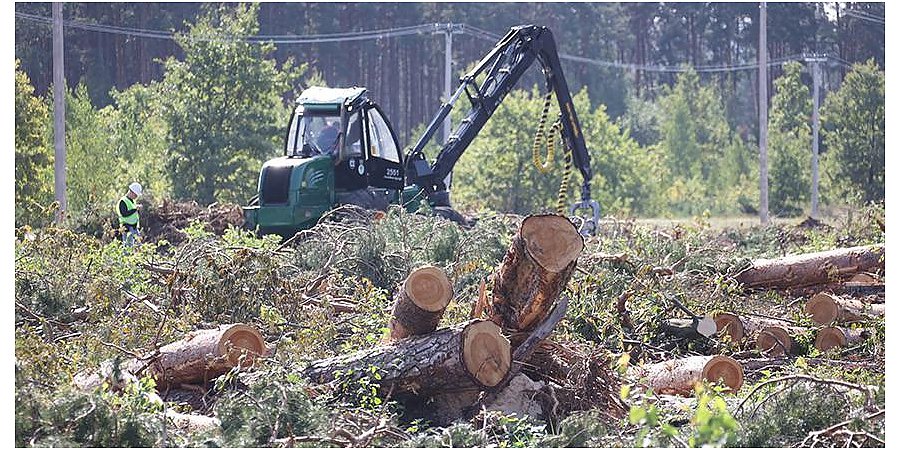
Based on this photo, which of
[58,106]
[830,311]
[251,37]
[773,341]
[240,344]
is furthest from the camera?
[251,37]

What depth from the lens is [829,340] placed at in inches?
436

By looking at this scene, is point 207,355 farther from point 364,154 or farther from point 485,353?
point 364,154

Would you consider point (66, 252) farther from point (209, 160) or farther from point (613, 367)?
point (209, 160)

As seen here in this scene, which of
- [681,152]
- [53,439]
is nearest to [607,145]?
[681,152]

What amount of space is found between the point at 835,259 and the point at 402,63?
46203mm

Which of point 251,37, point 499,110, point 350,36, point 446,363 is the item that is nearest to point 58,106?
point 251,37

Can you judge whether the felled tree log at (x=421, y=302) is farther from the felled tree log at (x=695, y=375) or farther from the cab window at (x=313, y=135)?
the cab window at (x=313, y=135)

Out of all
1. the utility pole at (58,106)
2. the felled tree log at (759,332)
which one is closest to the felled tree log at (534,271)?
the felled tree log at (759,332)

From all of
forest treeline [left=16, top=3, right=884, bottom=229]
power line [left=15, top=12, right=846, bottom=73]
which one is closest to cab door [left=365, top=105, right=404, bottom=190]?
forest treeline [left=16, top=3, right=884, bottom=229]

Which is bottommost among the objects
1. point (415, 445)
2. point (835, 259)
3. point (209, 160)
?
point (415, 445)

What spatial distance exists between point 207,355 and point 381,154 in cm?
1072

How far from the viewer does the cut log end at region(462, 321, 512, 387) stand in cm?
782

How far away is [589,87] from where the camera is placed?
63.0 metres

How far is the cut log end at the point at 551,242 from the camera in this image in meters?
7.80
